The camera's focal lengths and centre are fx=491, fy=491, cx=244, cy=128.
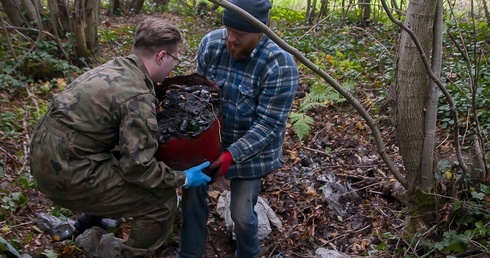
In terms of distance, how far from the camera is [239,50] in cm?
305

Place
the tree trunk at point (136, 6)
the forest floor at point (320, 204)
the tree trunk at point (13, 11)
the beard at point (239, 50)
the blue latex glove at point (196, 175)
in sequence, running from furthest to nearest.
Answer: the tree trunk at point (136, 6) < the tree trunk at point (13, 11) < the forest floor at point (320, 204) < the beard at point (239, 50) < the blue latex glove at point (196, 175)

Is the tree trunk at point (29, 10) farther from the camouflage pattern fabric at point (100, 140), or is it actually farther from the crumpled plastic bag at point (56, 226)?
the camouflage pattern fabric at point (100, 140)

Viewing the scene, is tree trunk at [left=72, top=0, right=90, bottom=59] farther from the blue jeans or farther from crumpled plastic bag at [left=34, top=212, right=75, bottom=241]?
the blue jeans

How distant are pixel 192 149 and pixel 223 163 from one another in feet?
0.81

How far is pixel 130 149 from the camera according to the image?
2625 millimetres

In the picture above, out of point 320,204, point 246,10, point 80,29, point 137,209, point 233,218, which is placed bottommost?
point 320,204

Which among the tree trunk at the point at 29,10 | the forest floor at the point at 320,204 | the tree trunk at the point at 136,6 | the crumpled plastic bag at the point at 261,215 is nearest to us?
the forest floor at the point at 320,204

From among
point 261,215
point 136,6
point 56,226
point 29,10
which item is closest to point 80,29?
point 29,10

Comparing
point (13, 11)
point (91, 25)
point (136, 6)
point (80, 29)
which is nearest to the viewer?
point (80, 29)

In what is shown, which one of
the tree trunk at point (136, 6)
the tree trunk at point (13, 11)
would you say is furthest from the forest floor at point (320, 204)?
the tree trunk at point (136, 6)

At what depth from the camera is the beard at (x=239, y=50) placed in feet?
9.99

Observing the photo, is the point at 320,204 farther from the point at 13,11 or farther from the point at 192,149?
the point at 13,11

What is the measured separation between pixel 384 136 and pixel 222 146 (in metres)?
2.87

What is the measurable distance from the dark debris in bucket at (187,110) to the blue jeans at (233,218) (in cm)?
58
